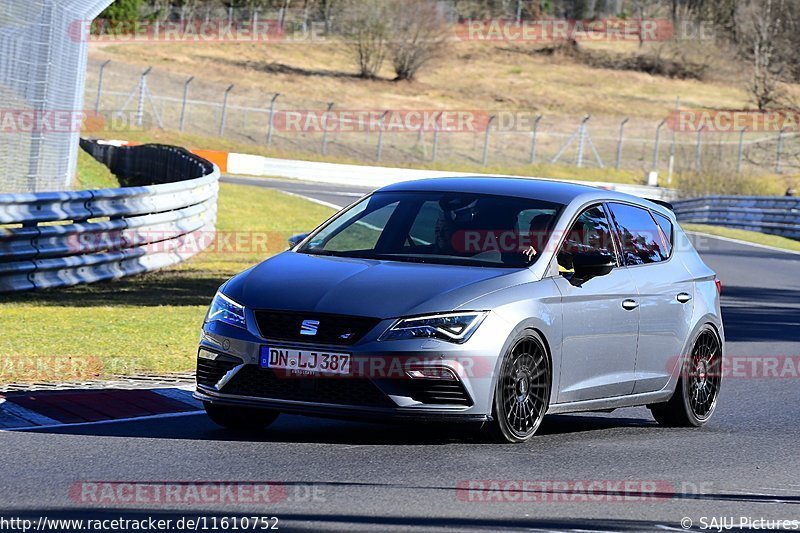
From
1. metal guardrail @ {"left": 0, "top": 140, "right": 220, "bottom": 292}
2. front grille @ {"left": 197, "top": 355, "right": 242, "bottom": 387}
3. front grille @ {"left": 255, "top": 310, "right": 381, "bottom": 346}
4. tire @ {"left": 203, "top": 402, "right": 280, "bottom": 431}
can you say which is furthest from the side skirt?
metal guardrail @ {"left": 0, "top": 140, "right": 220, "bottom": 292}

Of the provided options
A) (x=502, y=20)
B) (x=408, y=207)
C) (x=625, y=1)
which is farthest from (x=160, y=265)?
(x=625, y=1)

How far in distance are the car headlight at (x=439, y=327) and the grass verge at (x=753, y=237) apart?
27028mm

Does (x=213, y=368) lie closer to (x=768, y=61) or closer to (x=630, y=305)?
(x=630, y=305)

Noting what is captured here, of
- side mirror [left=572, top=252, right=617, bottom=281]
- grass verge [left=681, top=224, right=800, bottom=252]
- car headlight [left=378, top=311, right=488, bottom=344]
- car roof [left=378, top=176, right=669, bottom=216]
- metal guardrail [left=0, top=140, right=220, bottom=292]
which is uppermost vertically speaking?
car roof [left=378, top=176, right=669, bottom=216]

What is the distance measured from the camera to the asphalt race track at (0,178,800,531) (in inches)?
245

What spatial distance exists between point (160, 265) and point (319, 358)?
12.3 meters

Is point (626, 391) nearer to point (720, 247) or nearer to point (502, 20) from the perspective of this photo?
point (720, 247)

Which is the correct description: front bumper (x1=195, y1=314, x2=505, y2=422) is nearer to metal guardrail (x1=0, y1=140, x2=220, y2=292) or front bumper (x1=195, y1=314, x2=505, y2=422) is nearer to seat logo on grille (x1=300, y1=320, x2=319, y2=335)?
seat logo on grille (x1=300, y1=320, x2=319, y2=335)

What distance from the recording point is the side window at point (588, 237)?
28.6ft

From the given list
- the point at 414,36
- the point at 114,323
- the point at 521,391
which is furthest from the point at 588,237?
the point at 414,36

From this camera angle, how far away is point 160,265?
19.6 meters

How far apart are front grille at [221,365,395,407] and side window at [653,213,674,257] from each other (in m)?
3.09

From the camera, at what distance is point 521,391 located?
8141 millimetres

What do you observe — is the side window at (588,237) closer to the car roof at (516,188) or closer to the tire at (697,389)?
the car roof at (516,188)
